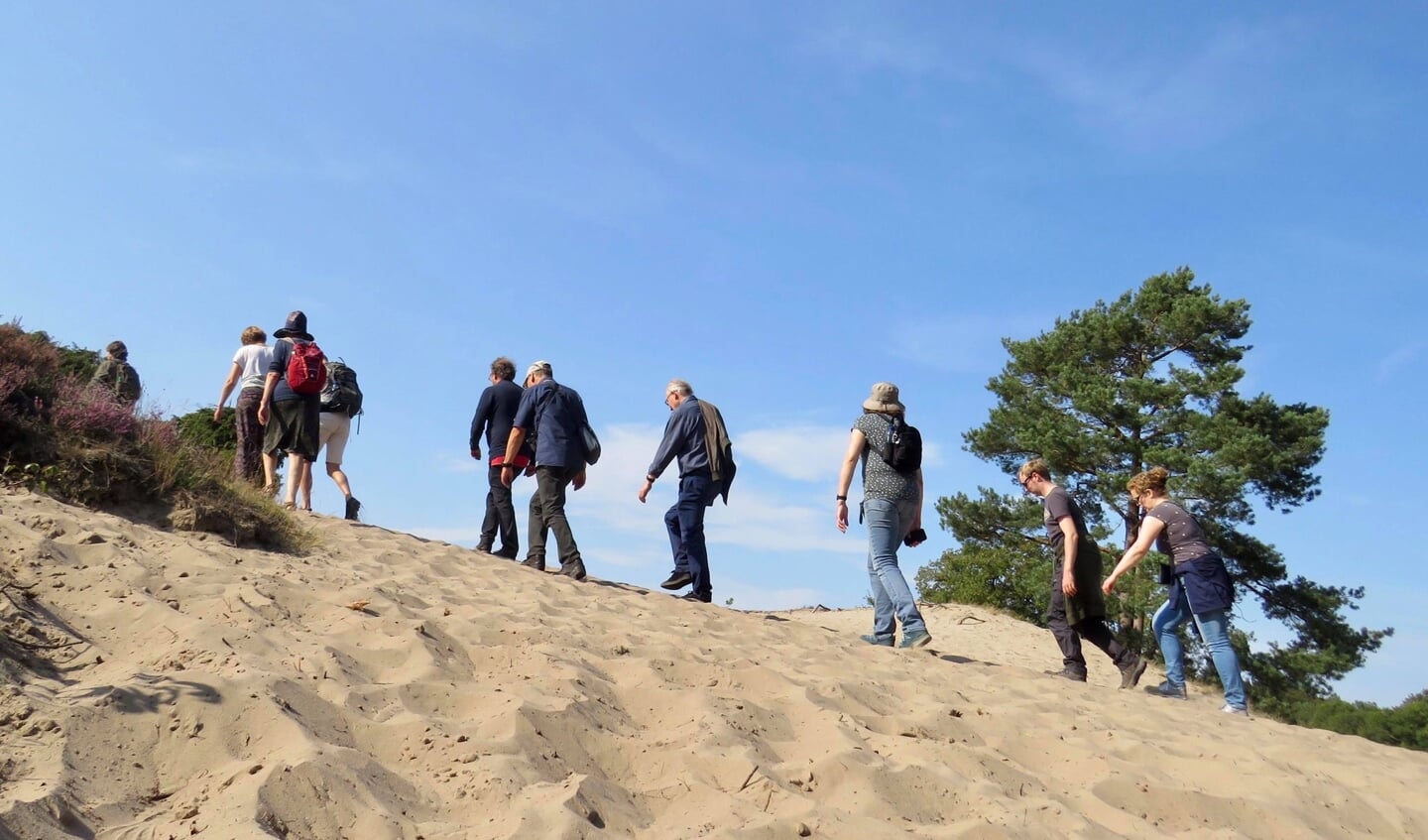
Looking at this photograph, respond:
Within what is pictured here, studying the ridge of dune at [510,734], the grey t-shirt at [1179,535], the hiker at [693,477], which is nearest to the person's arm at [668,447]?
the hiker at [693,477]

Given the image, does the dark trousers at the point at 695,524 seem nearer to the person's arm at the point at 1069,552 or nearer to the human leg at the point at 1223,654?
the person's arm at the point at 1069,552

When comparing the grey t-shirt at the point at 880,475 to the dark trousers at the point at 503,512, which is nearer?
the grey t-shirt at the point at 880,475

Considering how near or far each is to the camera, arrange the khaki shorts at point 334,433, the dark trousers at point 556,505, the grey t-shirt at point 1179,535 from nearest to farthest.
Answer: the grey t-shirt at point 1179,535 < the dark trousers at point 556,505 < the khaki shorts at point 334,433

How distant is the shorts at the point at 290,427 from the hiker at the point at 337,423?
0.51 meters

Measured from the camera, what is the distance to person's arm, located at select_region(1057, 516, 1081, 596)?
759 centimetres

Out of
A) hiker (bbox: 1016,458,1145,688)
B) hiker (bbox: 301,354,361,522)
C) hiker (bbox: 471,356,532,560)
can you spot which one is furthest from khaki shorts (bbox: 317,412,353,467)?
hiker (bbox: 1016,458,1145,688)

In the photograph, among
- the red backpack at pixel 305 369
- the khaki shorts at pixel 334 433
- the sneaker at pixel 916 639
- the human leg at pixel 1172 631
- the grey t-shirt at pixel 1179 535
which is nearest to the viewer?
the grey t-shirt at pixel 1179 535

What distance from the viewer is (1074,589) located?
7609 millimetres

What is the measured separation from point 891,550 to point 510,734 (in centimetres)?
433

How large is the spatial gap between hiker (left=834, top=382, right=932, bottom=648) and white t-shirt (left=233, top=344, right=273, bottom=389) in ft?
16.7

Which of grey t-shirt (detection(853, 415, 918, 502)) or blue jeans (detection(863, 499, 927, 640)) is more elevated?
grey t-shirt (detection(853, 415, 918, 502))

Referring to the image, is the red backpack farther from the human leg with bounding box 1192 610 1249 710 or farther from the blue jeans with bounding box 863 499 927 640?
the human leg with bounding box 1192 610 1249 710

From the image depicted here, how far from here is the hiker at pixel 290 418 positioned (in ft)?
29.2

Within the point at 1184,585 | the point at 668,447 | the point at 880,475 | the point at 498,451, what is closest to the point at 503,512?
the point at 498,451
